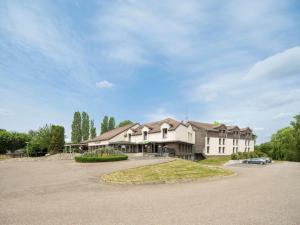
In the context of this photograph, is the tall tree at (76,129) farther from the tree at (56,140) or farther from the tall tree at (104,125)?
the tree at (56,140)

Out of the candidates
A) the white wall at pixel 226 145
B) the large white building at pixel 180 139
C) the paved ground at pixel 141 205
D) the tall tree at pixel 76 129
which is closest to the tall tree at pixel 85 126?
the tall tree at pixel 76 129

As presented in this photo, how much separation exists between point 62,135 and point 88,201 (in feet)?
184

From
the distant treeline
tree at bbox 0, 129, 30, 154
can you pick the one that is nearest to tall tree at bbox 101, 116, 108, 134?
tree at bbox 0, 129, 30, 154

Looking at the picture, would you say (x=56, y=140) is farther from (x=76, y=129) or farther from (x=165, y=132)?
(x=165, y=132)

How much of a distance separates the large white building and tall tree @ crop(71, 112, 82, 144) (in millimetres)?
14133

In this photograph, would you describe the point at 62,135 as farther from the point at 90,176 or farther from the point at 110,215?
the point at 110,215

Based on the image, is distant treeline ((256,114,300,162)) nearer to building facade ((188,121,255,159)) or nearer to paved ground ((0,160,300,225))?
building facade ((188,121,255,159))

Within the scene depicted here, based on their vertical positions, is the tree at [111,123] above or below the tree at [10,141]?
above

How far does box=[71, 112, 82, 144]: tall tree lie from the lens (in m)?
85.5

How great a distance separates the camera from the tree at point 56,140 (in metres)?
65.1

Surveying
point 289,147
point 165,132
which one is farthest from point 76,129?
point 289,147

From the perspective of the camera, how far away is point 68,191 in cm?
1716

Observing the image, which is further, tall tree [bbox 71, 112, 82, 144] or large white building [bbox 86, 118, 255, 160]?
tall tree [bbox 71, 112, 82, 144]

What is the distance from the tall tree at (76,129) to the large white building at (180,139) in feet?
46.4
